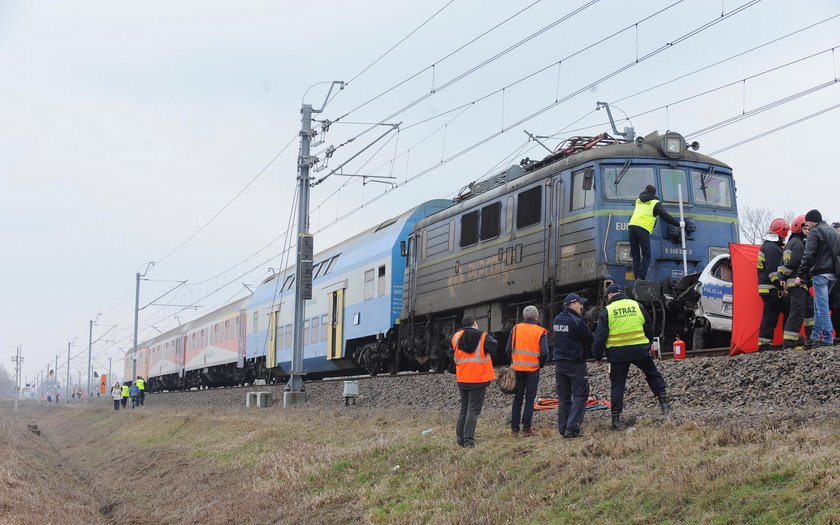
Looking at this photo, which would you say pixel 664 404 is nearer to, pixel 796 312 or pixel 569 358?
pixel 569 358

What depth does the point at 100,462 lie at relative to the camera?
77.5 feet

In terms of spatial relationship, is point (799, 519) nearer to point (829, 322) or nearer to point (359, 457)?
point (829, 322)

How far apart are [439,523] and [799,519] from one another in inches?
144

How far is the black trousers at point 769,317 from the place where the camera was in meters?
12.7

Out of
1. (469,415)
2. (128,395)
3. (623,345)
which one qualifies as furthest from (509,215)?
(128,395)

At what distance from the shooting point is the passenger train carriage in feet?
53.4

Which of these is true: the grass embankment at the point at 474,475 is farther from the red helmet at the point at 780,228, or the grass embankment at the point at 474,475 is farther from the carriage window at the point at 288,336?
the carriage window at the point at 288,336

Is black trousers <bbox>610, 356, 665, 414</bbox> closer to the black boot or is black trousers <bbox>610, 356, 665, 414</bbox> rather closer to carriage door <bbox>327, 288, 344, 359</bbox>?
the black boot

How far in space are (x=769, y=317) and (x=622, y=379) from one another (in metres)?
3.28

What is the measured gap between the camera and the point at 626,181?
16.6 meters

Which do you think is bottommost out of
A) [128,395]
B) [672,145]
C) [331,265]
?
[128,395]

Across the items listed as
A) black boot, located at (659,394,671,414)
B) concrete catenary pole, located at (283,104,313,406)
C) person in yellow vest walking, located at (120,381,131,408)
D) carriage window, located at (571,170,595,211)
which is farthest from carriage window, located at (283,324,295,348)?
black boot, located at (659,394,671,414)

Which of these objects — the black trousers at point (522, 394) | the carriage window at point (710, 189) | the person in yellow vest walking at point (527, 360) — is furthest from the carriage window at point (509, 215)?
the black trousers at point (522, 394)

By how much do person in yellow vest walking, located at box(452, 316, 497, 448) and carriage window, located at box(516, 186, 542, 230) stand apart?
6407 millimetres
